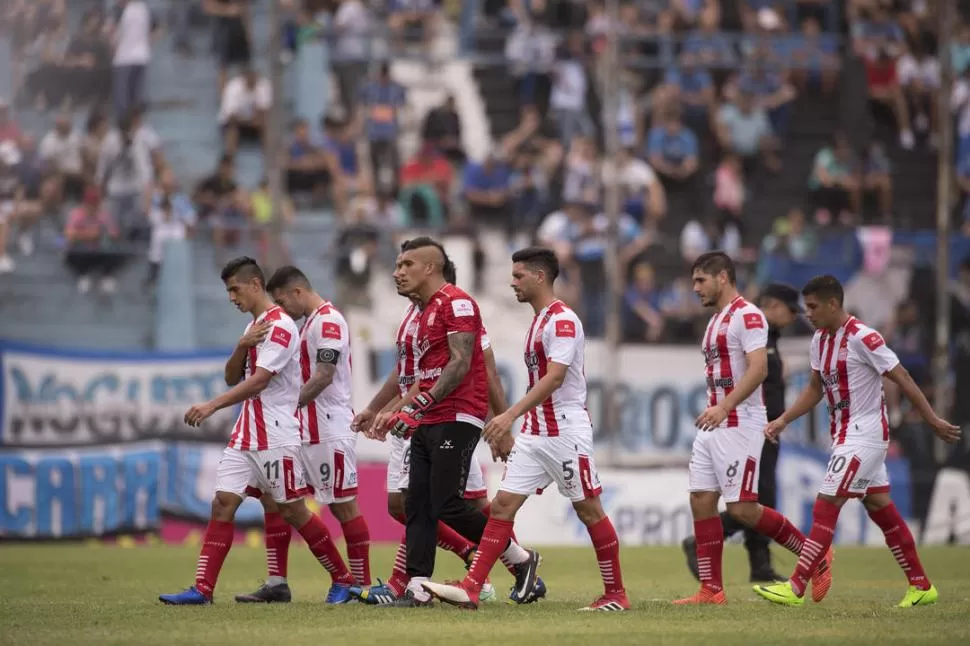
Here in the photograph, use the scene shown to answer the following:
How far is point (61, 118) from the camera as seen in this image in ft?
80.8

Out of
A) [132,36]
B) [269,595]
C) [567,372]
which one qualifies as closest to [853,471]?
[567,372]

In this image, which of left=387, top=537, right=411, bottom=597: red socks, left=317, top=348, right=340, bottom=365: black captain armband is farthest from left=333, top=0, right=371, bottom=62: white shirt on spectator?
left=387, top=537, right=411, bottom=597: red socks

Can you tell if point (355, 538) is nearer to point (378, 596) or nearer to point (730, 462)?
point (378, 596)

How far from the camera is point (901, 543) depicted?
452 inches

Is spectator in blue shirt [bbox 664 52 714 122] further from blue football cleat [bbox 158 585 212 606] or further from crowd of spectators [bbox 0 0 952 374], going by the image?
blue football cleat [bbox 158 585 212 606]

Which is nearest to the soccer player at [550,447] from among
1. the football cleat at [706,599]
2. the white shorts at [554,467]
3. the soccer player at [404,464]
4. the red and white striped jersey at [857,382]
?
the white shorts at [554,467]

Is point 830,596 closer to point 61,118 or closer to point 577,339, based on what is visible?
point 577,339

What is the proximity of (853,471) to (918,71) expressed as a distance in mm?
18450

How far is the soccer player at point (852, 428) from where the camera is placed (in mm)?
11133

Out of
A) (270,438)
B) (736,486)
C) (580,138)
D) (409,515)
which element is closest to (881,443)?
(736,486)

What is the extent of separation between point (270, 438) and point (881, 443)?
166 inches

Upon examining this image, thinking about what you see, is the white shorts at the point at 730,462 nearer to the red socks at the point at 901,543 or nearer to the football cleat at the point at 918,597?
the red socks at the point at 901,543

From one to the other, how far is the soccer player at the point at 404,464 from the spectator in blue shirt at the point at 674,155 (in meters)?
14.6

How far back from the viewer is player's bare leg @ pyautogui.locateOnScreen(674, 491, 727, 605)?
11211 millimetres
